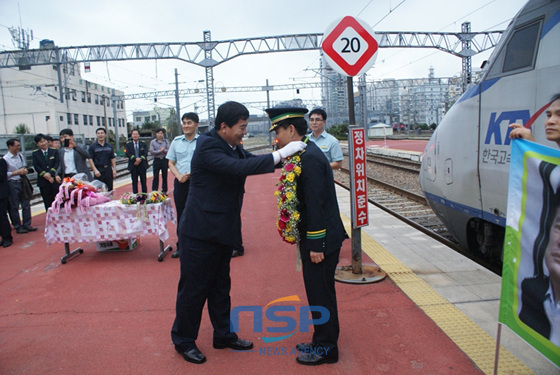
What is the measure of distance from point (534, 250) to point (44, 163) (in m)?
8.44

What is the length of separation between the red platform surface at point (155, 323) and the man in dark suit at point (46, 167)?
2418mm

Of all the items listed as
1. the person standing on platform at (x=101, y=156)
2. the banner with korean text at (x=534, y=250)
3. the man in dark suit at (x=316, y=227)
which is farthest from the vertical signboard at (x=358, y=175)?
the person standing on platform at (x=101, y=156)

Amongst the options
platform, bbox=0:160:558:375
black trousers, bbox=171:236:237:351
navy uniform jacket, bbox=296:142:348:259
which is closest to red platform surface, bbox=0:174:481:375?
platform, bbox=0:160:558:375

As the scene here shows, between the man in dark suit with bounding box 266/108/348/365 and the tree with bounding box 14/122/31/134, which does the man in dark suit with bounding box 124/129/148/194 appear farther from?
the tree with bounding box 14/122/31/134

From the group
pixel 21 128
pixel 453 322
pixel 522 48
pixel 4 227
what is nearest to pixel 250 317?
pixel 453 322

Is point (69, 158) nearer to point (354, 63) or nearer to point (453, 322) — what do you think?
point (354, 63)

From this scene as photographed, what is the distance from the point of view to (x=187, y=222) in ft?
11.1

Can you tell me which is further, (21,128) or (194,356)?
(21,128)

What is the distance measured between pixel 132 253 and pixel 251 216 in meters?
3.12

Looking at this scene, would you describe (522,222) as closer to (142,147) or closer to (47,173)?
(47,173)

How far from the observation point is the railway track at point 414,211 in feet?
22.4

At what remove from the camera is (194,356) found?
336 centimetres

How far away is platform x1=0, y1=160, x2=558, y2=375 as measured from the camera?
3297mm

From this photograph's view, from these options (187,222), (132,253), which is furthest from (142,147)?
(187,222)
